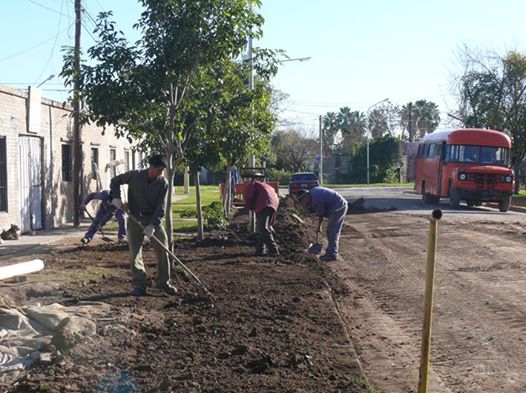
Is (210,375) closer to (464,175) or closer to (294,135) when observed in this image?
(464,175)

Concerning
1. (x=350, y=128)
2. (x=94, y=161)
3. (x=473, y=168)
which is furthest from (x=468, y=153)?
(x=350, y=128)

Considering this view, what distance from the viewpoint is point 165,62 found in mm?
12383

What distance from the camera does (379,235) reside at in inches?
838

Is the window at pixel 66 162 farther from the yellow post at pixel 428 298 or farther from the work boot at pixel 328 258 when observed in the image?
the yellow post at pixel 428 298

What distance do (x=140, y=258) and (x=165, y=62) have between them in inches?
129

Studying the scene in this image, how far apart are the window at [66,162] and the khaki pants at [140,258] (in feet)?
46.4

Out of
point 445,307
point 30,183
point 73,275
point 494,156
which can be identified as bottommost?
point 445,307

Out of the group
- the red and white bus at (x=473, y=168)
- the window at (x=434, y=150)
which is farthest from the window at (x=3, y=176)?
the window at (x=434, y=150)

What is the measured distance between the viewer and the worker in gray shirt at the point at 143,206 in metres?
10.5

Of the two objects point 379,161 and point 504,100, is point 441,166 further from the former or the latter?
point 379,161

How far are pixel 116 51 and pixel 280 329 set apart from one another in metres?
5.70

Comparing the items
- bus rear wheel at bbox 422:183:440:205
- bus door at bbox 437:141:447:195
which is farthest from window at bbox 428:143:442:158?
→ bus rear wheel at bbox 422:183:440:205

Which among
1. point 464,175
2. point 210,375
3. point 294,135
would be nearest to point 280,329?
point 210,375

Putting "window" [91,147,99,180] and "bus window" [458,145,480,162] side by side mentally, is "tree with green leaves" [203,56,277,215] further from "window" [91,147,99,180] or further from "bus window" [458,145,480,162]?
"bus window" [458,145,480,162]
